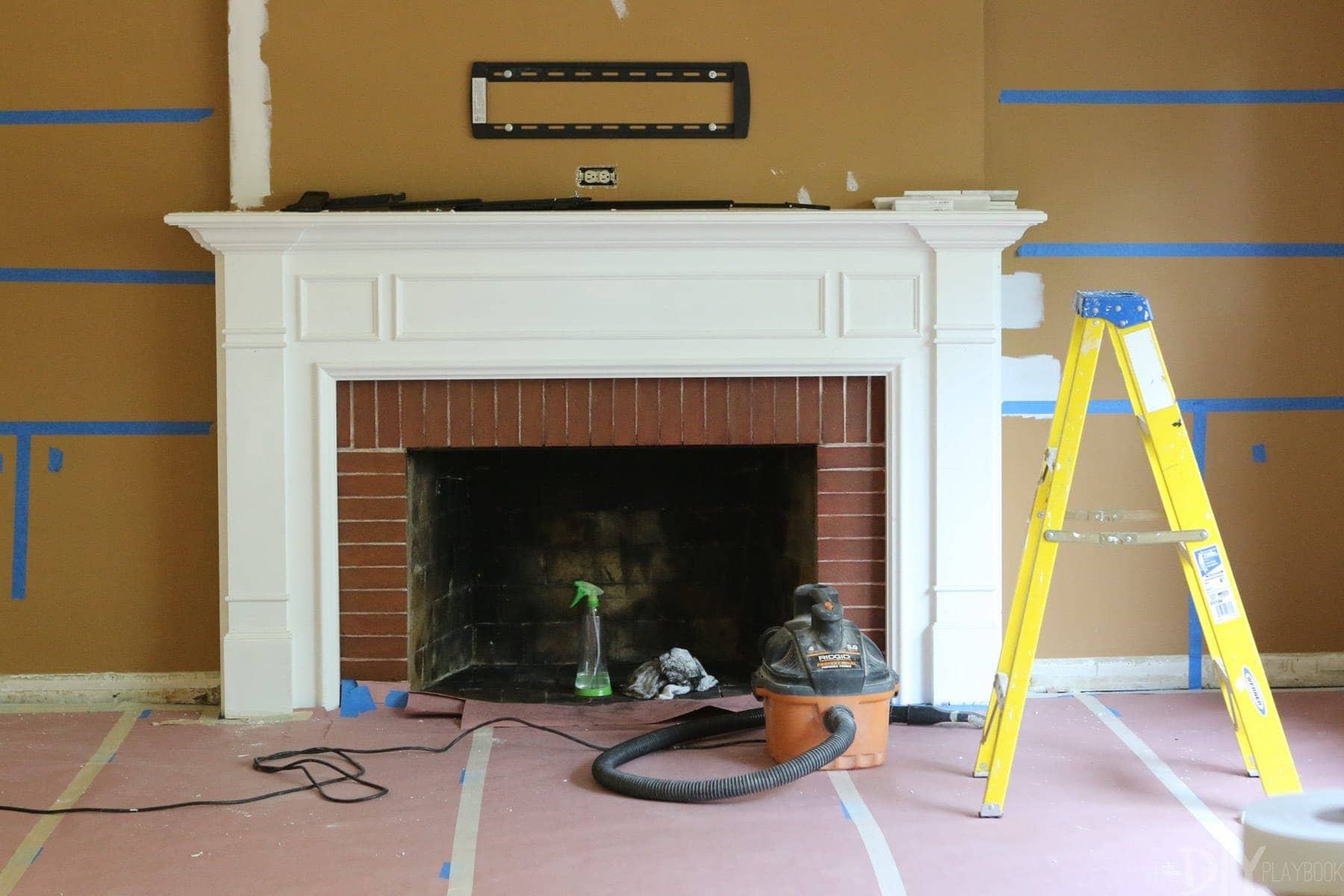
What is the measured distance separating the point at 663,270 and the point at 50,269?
1827 millimetres

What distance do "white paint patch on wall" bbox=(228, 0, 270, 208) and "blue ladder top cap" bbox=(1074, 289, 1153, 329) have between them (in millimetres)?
2254

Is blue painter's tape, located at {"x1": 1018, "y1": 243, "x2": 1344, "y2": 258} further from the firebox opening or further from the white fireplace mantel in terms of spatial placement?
the firebox opening

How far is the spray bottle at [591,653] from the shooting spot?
3436 millimetres

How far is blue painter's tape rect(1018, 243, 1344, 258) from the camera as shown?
3.45 meters

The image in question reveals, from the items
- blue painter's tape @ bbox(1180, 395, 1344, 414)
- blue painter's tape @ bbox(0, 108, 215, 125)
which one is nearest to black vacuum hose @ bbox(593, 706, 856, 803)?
blue painter's tape @ bbox(1180, 395, 1344, 414)

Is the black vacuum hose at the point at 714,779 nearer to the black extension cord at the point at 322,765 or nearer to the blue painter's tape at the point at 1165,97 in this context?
the black extension cord at the point at 322,765

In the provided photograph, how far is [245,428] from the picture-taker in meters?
3.20

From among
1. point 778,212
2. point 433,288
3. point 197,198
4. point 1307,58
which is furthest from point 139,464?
point 1307,58

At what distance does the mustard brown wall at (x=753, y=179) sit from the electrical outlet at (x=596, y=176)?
30 millimetres

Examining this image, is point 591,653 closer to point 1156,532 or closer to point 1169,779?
point 1169,779

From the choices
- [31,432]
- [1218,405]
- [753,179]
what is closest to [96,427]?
[31,432]

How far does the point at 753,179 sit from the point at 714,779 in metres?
1.70

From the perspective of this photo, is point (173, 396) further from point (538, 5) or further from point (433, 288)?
point (538, 5)

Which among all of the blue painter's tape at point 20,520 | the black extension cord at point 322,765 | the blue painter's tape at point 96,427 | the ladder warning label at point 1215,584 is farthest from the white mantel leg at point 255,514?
the ladder warning label at point 1215,584
